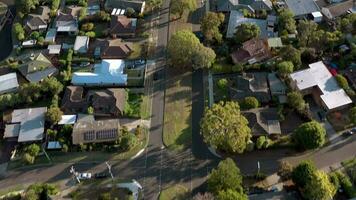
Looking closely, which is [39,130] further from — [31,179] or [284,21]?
[284,21]

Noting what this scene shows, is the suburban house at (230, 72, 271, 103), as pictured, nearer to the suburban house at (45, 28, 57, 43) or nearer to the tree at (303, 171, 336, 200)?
the tree at (303, 171, 336, 200)

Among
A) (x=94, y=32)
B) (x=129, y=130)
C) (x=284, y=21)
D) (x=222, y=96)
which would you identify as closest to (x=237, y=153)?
(x=222, y=96)

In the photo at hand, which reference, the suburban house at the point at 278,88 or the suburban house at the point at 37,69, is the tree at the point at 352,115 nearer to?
the suburban house at the point at 278,88

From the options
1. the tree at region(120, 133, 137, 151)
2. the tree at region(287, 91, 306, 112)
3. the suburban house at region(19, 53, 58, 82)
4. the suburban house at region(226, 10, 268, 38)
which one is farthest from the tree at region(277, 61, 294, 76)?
the suburban house at region(19, 53, 58, 82)

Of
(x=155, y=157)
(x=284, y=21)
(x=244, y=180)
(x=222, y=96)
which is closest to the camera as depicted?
(x=244, y=180)

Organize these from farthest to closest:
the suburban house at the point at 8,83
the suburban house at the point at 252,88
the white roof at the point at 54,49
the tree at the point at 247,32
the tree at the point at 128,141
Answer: the white roof at the point at 54,49 < the tree at the point at 247,32 < the suburban house at the point at 8,83 < the suburban house at the point at 252,88 < the tree at the point at 128,141

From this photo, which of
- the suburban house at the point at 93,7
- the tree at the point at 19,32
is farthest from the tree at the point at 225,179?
the tree at the point at 19,32

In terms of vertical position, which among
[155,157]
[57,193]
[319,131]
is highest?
[319,131]
